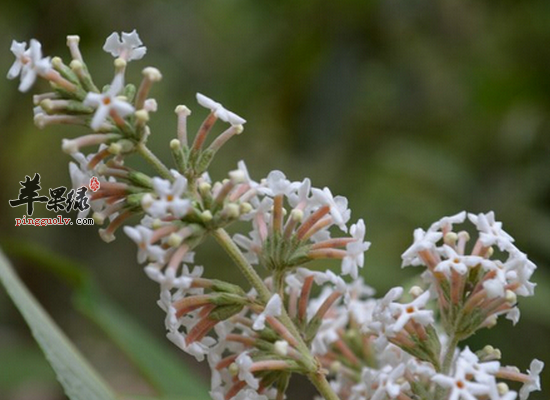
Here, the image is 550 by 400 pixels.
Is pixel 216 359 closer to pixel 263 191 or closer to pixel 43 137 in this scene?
pixel 263 191

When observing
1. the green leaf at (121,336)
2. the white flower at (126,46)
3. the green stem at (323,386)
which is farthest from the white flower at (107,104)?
the green leaf at (121,336)

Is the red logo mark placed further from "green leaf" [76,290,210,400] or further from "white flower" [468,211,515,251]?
"green leaf" [76,290,210,400]

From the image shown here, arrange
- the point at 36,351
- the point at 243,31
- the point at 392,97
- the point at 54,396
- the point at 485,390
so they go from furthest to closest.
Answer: the point at 243,31 < the point at 392,97 < the point at 54,396 < the point at 36,351 < the point at 485,390

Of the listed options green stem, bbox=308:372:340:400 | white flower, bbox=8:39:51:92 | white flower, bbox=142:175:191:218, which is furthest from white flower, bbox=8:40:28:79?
green stem, bbox=308:372:340:400

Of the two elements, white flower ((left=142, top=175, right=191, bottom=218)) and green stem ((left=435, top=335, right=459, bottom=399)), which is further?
green stem ((left=435, top=335, right=459, bottom=399))

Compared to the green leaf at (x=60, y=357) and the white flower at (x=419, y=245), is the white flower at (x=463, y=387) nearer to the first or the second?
the white flower at (x=419, y=245)

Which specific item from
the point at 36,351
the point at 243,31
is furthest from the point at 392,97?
the point at 36,351

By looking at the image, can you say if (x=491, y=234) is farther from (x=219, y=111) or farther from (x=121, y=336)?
(x=121, y=336)
